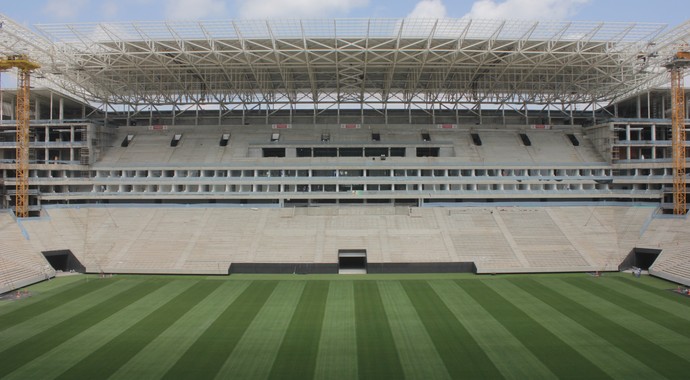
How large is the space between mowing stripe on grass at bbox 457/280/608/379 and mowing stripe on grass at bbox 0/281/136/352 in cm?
2318

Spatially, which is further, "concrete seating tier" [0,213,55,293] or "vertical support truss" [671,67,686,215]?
"vertical support truss" [671,67,686,215]

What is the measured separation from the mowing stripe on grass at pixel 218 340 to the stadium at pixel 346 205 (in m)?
0.14

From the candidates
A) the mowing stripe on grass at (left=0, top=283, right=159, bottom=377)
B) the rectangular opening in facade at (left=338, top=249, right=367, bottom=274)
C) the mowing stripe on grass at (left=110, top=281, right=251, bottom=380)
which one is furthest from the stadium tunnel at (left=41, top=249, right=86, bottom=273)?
the rectangular opening in facade at (left=338, top=249, right=367, bottom=274)

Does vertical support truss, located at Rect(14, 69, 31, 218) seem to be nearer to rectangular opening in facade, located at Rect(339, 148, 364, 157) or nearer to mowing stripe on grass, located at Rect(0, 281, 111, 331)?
mowing stripe on grass, located at Rect(0, 281, 111, 331)

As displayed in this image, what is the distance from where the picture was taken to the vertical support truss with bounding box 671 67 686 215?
46281 millimetres

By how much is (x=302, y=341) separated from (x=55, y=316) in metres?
14.3

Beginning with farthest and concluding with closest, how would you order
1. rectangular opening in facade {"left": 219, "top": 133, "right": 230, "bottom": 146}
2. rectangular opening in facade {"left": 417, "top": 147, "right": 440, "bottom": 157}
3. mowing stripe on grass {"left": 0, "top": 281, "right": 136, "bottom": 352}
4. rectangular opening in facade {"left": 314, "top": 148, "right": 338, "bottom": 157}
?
rectangular opening in facade {"left": 219, "top": 133, "right": 230, "bottom": 146}, rectangular opening in facade {"left": 314, "top": 148, "right": 338, "bottom": 157}, rectangular opening in facade {"left": 417, "top": 147, "right": 440, "bottom": 157}, mowing stripe on grass {"left": 0, "top": 281, "right": 136, "bottom": 352}

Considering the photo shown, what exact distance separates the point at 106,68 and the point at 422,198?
33651 millimetres

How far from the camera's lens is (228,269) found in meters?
38.7

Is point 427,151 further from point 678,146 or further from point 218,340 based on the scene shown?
point 218,340

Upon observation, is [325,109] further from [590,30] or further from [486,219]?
[590,30]

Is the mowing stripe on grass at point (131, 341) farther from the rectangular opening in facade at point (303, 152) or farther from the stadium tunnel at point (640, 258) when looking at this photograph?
the stadium tunnel at point (640, 258)

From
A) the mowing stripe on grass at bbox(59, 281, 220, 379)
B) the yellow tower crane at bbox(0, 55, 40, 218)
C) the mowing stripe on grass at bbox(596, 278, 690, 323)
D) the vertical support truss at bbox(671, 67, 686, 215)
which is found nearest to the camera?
the mowing stripe on grass at bbox(59, 281, 220, 379)

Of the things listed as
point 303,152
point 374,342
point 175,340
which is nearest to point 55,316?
point 175,340
